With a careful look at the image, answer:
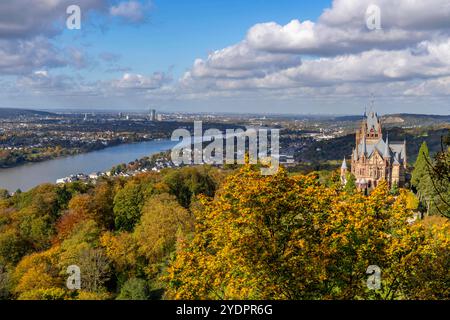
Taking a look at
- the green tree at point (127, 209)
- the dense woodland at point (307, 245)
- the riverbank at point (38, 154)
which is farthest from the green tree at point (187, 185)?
the riverbank at point (38, 154)

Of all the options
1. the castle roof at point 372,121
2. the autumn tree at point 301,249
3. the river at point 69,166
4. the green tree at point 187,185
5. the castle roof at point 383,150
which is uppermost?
the castle roof at point 372,121

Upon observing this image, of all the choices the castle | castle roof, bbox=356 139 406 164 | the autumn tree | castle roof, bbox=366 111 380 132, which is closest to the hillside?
castle roof, bbox=366 111 380 132

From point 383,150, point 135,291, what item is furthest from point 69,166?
point 135,291

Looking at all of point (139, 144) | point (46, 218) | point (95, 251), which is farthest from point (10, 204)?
point (139, 144)

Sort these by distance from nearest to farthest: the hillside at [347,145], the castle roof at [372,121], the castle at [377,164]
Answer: the castle at [377,164], the castle roof at [372,121], the hillside at [347,145]

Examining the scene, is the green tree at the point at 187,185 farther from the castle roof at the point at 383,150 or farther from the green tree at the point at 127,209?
the castle roof at the point at 383,150

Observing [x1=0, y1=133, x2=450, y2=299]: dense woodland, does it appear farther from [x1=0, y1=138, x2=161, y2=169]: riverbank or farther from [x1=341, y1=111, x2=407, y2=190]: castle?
[x1=0, y1=138, x2=161, y2=169]: riverbank

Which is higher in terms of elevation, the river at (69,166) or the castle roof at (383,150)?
the castle roof at (383,150)

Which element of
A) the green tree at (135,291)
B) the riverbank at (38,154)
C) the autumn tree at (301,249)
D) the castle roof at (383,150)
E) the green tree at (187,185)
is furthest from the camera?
the riverbank at (38,154)

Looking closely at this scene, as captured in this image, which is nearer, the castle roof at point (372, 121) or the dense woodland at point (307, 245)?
the dense woodland at point (307, 245)

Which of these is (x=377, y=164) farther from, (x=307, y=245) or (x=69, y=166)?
(x=69, y=166)
